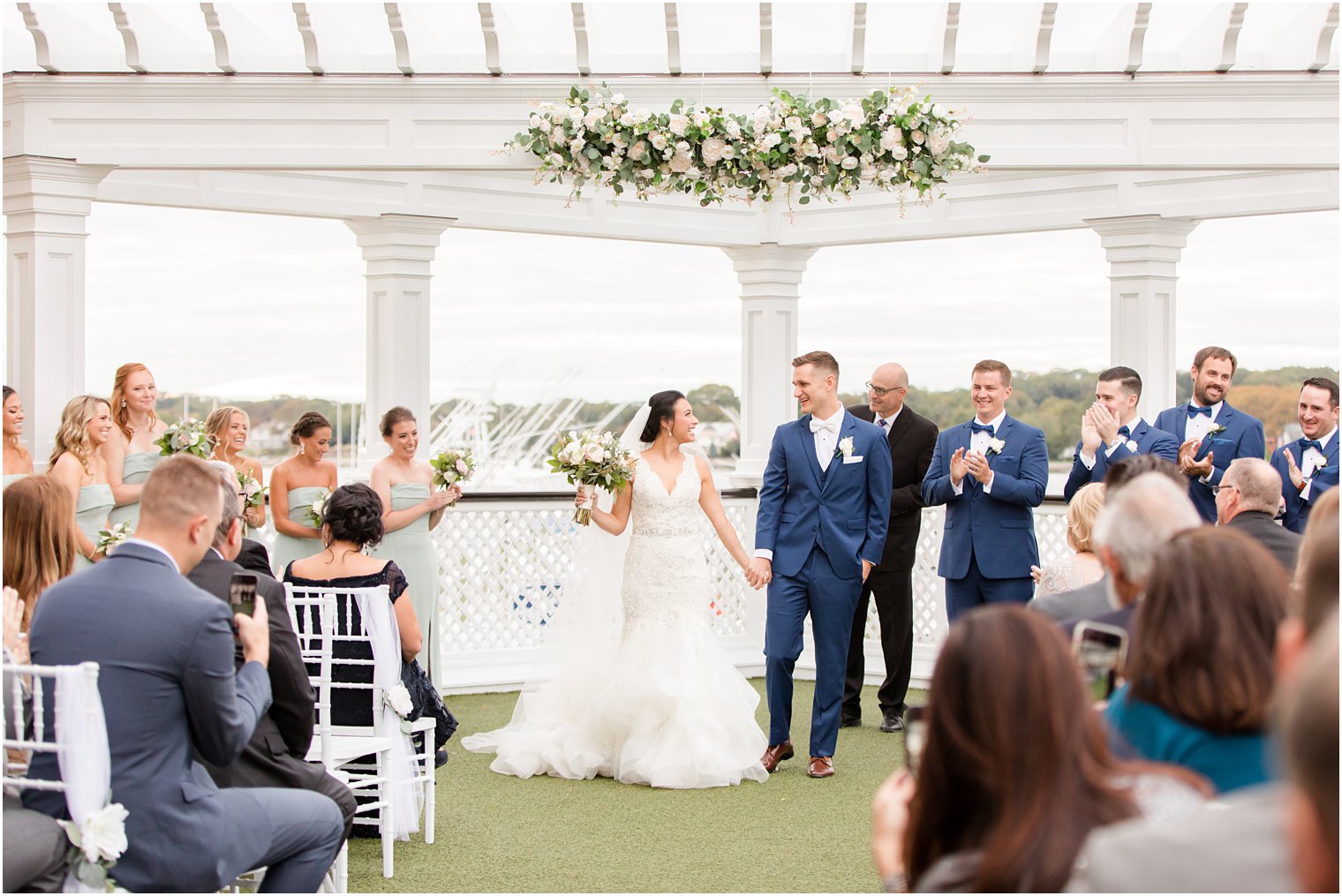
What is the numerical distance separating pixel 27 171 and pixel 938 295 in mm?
16876

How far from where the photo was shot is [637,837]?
4.86 meters

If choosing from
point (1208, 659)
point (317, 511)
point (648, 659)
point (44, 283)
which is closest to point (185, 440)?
point (317, 511)

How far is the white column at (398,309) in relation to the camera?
7.89 meters

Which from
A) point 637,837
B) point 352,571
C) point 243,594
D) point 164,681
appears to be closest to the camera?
point 164,681

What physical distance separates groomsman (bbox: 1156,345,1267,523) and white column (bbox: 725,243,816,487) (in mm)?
3268

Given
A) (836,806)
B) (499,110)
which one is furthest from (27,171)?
(836,806)

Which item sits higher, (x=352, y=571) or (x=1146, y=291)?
(x=1146, y=291)

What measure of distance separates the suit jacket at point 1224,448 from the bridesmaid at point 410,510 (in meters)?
3.61

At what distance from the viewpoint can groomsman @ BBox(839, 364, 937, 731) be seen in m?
6.89

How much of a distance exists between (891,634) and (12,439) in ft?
14.1

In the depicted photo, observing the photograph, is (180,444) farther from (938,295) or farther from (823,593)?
(938,295)

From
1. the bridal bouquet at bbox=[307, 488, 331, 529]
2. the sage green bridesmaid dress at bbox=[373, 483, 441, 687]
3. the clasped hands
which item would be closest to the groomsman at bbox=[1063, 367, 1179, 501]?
the clasped hands

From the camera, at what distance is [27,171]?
6156 millimetres

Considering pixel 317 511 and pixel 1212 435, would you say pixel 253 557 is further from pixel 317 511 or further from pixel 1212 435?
pixel 1212 435
